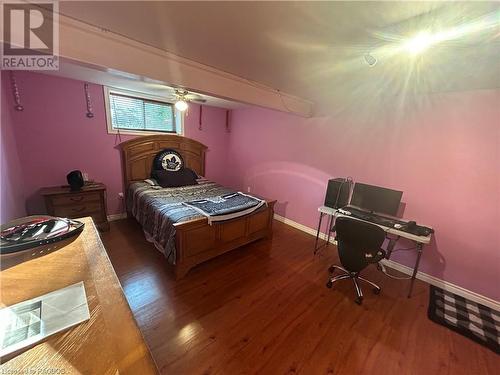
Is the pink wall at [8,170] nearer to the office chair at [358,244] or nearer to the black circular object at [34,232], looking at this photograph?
the black circular object at [34,232]

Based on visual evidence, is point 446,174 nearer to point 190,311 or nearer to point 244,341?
point 244,341

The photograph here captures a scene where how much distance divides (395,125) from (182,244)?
2.92 m

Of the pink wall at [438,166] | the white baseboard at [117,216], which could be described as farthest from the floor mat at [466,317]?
the white baseboard at [117,216]

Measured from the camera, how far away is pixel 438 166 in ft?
7.60

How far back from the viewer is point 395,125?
101 inches

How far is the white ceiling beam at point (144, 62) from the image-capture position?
138cm

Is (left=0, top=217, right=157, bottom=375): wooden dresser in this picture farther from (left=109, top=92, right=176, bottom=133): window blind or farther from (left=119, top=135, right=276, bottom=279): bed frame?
(left=109, top=92, right=176, bottom=133): window blind

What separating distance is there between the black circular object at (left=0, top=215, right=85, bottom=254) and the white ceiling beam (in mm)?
1090

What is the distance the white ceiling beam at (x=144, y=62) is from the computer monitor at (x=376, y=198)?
177cm

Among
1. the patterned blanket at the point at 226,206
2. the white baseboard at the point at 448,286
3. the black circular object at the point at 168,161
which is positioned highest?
the black circular object at the point at 168,161

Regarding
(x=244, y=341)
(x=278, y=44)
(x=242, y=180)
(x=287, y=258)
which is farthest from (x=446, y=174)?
(x=242, y=180)

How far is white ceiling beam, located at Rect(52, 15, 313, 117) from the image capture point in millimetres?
1382

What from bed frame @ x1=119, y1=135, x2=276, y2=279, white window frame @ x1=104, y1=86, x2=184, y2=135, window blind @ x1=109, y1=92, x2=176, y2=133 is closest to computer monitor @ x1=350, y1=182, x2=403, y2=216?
bed frame @ x1=119, y1=135, x2=276, y2=279

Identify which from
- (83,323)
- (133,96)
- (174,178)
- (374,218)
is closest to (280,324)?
(83,323)
